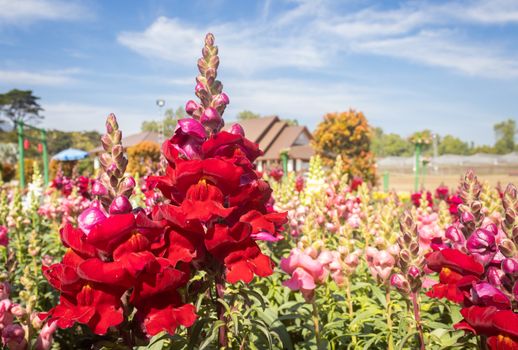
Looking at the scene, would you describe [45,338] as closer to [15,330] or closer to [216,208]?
[15,330]

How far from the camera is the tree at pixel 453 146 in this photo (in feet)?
383

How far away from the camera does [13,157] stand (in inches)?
2053

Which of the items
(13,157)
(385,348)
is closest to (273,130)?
(13,157)

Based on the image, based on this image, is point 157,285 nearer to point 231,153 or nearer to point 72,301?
point 72,301

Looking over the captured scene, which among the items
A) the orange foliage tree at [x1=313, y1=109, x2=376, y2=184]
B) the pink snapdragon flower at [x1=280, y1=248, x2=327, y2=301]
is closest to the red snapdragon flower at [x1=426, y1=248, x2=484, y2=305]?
the pink snapdragon flower at [x1=280, y1=248, x2=327, y2=301]

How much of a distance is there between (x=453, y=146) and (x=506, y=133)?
43.0ft

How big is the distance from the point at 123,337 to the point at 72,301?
220 mm

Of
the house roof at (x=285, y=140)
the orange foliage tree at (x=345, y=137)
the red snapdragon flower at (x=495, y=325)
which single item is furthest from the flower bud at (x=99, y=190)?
the house roof at (x=285, y=140)

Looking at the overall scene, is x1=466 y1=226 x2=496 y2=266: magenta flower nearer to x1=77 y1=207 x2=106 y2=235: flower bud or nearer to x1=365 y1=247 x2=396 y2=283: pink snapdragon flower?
x1=365 y1=247 x2=396 y2=283: pink snapdragon flower

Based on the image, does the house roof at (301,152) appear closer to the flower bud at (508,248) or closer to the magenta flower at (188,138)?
the flower bud at (508,248)

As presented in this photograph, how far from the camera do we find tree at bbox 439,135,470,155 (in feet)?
383

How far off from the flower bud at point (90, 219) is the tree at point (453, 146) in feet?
414

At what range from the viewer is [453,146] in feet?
386

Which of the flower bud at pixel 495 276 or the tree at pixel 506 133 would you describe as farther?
the tree at pixel 506 133
